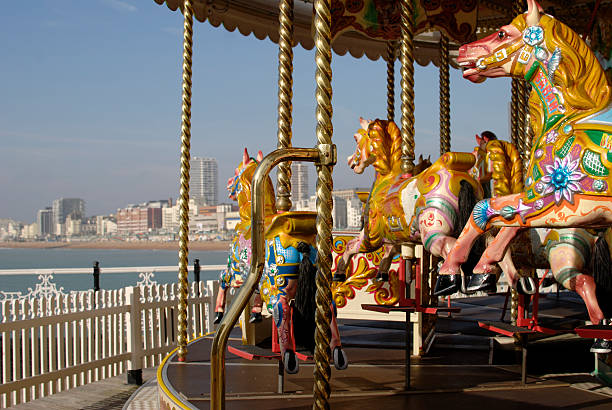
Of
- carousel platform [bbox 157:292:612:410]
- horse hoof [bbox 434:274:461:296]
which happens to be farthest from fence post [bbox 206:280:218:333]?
horse hoof [bbox 434:274:461:296]

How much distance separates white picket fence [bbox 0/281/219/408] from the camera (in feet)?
21.2

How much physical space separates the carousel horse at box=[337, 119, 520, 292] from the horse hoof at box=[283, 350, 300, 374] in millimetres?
1277

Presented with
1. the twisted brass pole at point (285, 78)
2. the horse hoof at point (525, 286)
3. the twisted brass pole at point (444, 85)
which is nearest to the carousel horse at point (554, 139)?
the horse hoof at point (525, 286)

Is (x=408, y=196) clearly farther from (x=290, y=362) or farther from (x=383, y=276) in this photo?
(x=290, y=362)

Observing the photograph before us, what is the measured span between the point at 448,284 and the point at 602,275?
0.99 m

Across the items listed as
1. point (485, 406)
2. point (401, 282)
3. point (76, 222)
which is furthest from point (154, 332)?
point (76, 222)

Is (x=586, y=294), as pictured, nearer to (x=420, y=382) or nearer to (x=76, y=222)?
(x=420, y=382)

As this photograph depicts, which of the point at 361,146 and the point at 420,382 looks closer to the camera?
the point at 420,382

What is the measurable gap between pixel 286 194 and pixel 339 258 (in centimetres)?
216

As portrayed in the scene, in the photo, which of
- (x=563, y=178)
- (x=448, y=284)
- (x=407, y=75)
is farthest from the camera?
(x=407, y=75)

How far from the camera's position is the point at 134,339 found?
25.0ft

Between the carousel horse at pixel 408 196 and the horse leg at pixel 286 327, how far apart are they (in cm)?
111

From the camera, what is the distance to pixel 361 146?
5.72 meters

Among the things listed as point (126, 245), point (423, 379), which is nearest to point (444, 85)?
point (423, 379)
